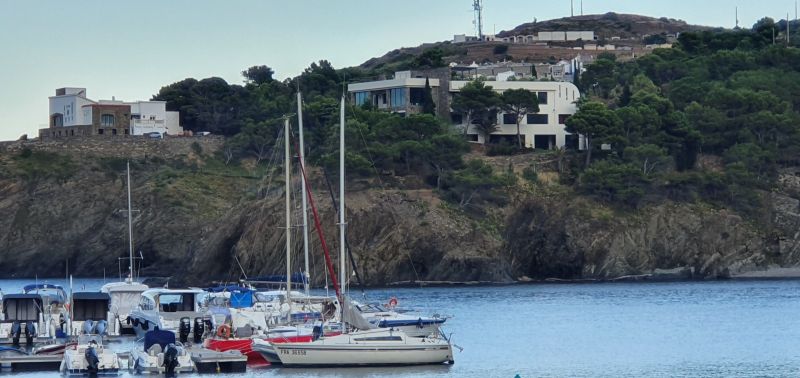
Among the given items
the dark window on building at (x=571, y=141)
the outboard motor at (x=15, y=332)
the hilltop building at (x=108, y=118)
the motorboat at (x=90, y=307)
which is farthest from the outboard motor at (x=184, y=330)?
the hilltop building at (x=108, y=118)

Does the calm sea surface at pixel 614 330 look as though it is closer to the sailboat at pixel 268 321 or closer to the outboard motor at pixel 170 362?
the sailboat at pixel 268 321

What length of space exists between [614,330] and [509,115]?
186 ft

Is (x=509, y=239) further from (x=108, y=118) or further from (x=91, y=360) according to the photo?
(x=91, y=360)

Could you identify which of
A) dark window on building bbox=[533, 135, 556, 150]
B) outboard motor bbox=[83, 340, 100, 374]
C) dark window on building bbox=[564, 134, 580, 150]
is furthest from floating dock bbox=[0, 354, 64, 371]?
dark window on building bbox=[533, 135, 556, 150]

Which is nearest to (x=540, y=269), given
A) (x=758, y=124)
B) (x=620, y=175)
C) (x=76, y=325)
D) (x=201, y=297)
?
(x=620, y=175)

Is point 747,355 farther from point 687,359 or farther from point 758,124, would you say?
point 758,124

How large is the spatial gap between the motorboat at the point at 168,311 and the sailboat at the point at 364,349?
8.56 m

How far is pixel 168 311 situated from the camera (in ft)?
228

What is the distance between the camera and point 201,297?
74750 millimetres

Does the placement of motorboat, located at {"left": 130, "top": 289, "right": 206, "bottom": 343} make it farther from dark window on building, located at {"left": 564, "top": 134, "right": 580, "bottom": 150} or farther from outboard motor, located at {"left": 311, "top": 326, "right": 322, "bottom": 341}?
dark window on building, located at {"left": 564, "top": 134, "right": 580, "bottom": 150}

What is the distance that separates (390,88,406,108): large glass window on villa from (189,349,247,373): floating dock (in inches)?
2916

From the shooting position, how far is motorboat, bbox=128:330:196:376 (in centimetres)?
5431

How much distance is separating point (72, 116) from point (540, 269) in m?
46.9

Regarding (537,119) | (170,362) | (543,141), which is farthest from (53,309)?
(543,141)
